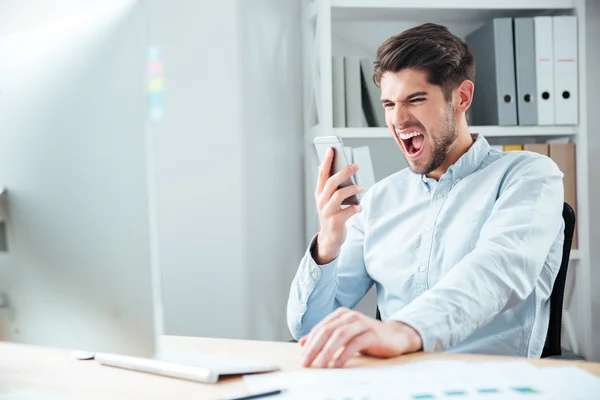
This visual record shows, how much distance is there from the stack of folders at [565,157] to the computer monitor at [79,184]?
1834mm

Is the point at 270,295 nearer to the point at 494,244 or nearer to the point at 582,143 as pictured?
the point at 582,143

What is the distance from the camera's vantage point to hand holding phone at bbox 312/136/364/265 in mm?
1168

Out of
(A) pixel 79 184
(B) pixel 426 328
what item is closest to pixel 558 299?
(B) pixel 426 328

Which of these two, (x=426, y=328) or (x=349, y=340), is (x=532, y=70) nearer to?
(x=426, y=328)

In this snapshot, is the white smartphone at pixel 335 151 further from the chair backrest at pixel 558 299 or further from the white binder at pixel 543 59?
the white binder at pixel 543 59

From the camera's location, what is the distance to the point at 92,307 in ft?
2.55

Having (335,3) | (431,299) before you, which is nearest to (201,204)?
(335,3)

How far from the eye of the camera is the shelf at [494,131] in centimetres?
228

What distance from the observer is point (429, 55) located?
1576 millimetres

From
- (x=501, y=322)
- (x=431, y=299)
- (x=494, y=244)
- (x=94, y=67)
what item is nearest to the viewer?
(x=94, y=67)

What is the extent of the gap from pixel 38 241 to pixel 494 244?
76 cm

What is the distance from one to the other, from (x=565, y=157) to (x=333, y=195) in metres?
1.40

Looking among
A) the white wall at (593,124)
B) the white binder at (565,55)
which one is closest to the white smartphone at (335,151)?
the white binder at (565,55)

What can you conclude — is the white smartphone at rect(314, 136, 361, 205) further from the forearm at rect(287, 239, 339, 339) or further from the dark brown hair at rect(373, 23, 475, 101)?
the dark brown hair at rect(373, 23, 475, 101)
